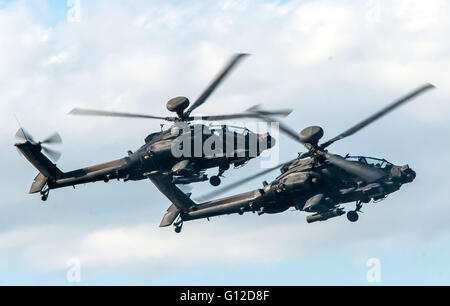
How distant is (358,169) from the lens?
5984 centimetres

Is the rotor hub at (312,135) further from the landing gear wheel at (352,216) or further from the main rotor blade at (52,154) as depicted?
the main rotor blade at (52,154)

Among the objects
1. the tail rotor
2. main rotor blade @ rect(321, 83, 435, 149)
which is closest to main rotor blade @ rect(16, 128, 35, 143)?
the tail rotor

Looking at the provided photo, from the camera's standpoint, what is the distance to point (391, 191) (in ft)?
203

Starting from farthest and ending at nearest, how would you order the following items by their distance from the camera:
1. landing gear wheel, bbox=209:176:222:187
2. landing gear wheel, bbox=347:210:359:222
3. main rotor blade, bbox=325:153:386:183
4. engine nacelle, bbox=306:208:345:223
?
landing gear wheel, bbox=209:176:222:187 → landing gear wheel, bbox=347:210:359:222 → engine nacelle, bbox=306:208:345:223 → main rotor blade, bbox=325:153:386:183

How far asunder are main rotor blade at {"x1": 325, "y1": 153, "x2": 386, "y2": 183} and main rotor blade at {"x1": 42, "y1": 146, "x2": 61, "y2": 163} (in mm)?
19946

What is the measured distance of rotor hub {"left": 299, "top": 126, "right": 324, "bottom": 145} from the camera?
60.8 m

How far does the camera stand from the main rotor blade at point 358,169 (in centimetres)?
5983

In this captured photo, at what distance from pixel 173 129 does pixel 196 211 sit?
654cm

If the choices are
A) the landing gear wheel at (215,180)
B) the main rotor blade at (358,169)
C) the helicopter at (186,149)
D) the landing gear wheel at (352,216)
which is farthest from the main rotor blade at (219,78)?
the landing gear wheel at (352,216)

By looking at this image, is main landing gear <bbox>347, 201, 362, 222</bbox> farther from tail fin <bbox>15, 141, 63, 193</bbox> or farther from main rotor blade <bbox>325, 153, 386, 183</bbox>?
tail fin <bbox>15, 141, 63, 193</bbox>

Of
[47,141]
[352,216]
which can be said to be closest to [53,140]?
[47,141]
